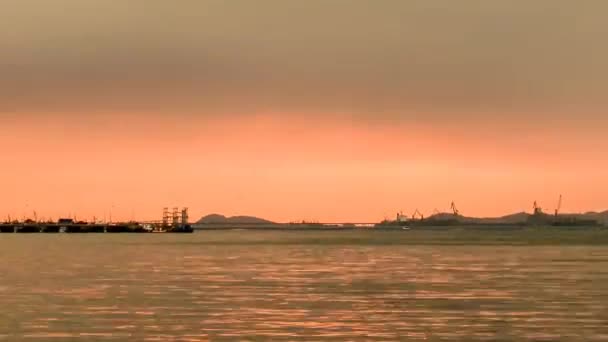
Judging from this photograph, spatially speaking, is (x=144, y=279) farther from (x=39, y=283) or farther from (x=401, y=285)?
(x=401, y=285)

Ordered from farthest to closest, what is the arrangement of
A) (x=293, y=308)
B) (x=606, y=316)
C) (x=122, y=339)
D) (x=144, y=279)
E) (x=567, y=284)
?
(x=144, y=279), (x=567, y=284), (x=293, y=308), (x=606, y=316), (x=122, y=339)

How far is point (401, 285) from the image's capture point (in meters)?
84.7

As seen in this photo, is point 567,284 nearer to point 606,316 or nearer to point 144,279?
point 606,316

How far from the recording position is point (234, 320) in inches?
2250

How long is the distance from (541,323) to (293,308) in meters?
13.8

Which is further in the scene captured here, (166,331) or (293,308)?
(293,308)

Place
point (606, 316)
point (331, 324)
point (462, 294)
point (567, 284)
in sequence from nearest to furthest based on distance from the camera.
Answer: point (331, 324) < point (606, 316) < point (462, 294) < point (567, 284)

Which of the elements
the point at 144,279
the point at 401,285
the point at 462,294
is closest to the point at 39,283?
the point at 144,279

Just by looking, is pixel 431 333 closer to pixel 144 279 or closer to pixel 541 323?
pixel 541 323

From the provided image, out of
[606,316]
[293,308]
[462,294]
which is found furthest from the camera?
[462,294]

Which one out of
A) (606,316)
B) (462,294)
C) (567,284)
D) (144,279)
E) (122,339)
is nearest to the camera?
(122,339)

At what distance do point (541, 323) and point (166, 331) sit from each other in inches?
701

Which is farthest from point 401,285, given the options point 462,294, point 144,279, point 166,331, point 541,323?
point 166,331

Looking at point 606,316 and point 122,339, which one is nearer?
point 122,339
